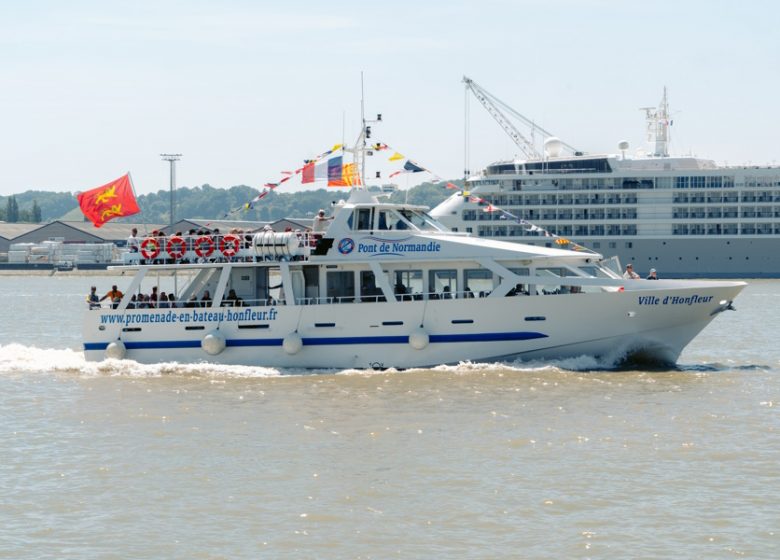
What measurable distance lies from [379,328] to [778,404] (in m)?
8.81

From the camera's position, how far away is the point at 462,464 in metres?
17.5

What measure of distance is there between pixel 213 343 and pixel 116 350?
252 cm

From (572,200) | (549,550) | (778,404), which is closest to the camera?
(549,550)

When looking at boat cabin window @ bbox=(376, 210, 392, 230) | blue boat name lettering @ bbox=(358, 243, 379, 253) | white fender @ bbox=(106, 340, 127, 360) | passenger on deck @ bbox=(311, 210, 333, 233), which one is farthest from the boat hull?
passenger on deck @ bbox=(311, 210, 333, 233)

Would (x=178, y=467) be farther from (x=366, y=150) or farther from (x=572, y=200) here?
(x=572, y=200)

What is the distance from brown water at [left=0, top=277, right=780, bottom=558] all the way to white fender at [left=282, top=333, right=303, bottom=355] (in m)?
0.52

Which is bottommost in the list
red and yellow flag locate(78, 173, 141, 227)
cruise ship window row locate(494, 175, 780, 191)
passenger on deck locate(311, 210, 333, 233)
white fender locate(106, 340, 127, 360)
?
white fender locate(106, 340, 127, 360)

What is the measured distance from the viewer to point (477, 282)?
1044 inches

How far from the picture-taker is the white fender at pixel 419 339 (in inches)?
1027

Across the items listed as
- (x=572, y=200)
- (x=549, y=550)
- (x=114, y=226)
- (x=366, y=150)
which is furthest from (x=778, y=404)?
(x=114, y=226)

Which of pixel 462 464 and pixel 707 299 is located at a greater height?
pixel 707 299

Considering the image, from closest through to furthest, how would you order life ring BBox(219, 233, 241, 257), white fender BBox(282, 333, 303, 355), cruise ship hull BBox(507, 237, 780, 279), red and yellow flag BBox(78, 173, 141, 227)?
white fender BBox(282, 333, 303, 355) < life ring BBox(219, 233, 241, 257) < red and yellow flag BBox(78, 173, 141, 227) < cruise ship hull BBox(507, 237, 780, 279)

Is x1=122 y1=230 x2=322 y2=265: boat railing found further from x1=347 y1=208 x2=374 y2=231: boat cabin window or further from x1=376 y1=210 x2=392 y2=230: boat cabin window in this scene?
x1=376 y1=210 x2=392 y2=230: boat cabin window

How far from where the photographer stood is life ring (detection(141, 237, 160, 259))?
2833 cm
